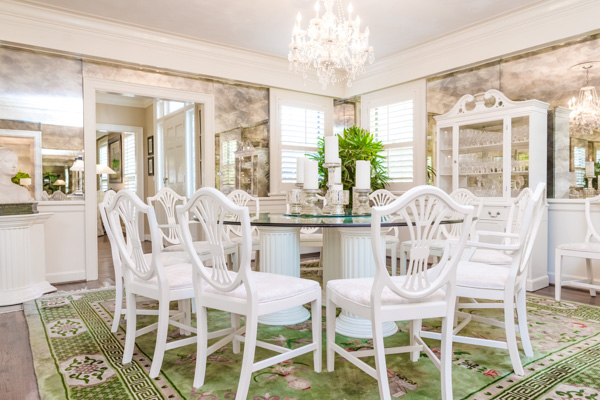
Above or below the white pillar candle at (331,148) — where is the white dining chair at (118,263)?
below

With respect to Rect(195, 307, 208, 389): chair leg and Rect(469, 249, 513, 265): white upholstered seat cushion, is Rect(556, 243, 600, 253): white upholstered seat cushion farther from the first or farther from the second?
Rect(195, 307, 208, 389): chair leg

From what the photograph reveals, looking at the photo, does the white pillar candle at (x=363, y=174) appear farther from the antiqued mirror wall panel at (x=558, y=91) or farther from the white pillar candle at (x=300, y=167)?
the antiqued mirror wall panel at (x=558, y=91)

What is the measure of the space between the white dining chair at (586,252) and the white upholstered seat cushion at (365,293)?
2379 mm

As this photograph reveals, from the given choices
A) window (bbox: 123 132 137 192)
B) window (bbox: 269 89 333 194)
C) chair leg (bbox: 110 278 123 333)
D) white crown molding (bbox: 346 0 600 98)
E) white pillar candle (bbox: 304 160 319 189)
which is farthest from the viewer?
window (bbox: 123 132 137 192)

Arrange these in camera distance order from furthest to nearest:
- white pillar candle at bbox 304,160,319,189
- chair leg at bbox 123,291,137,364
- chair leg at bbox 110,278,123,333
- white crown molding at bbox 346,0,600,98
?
white crown molding at bbox 346,0,600,98 → white pillar candle at bbox 304,160,319,189 → chair leg at bbox 110,278,123,333 → chair leg at bbox 123,291,137,364

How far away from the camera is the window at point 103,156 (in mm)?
9913

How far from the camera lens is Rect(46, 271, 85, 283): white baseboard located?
4.39 m

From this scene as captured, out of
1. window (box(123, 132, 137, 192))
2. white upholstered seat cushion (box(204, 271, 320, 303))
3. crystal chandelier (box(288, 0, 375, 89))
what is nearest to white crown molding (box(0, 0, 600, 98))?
crystal chandelier (box(288, 0, 375, 89))

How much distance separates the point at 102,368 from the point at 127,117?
22.3ft

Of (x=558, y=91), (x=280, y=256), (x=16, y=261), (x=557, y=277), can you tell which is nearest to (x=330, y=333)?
(x=280, y=256)

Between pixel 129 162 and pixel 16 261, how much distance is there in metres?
5.34

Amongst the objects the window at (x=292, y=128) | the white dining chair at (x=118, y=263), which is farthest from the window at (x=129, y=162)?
the white dining chair at (x=118, y=263)

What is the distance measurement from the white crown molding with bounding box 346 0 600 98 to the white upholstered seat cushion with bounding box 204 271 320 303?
12.4 ft

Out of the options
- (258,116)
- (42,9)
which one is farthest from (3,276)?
(258,116)
